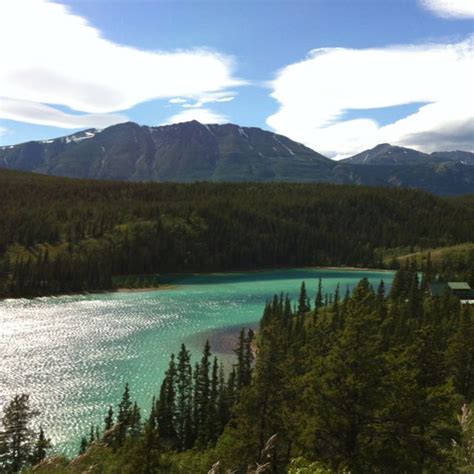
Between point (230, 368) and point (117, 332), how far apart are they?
38615mm

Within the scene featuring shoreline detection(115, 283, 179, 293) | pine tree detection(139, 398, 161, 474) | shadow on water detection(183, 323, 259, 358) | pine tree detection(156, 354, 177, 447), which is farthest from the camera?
shoreline detection(115, 283, 179, 293)

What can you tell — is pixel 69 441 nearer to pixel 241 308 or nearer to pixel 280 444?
pixel 280 444

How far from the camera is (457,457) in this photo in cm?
2514

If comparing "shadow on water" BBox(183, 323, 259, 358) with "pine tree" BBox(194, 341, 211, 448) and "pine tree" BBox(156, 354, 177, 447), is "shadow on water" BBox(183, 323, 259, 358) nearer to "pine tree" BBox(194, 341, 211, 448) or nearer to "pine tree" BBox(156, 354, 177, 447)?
"pine tree" BBox(194, 341, 211, 448)

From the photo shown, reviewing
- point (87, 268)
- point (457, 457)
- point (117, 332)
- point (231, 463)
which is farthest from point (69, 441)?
point (87, 268)

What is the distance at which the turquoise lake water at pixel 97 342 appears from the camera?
6994 centimetres

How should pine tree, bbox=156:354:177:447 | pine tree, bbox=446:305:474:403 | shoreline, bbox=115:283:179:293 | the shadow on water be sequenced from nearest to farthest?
1. pine tree, bbox=446:305:474:403
2. pine tree, bbox=156:354:177:447
3. the shadow on water
4. shoreline, bbox=115:283:179:293

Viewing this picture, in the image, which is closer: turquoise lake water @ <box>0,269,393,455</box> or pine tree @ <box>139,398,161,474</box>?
pine tree @ <box>139,398,161,474</box>

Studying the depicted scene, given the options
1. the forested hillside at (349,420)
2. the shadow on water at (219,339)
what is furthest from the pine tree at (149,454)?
the shadow on water at (219,339)

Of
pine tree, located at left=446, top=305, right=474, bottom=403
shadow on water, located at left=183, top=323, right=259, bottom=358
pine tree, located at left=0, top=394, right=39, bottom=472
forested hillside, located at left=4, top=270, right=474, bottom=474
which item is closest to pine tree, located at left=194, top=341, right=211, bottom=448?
forested hillside, located at left=4, top=270, right=474, bottom=474

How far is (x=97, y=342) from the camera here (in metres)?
104

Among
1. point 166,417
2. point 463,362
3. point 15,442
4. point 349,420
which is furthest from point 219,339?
point 349,420

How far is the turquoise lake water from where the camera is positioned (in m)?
69.9

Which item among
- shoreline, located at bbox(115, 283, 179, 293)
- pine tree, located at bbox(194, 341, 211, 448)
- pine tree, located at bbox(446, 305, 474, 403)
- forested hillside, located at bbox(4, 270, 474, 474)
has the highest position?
forested hillside, located at bbox(4, 270, 474, 474)
